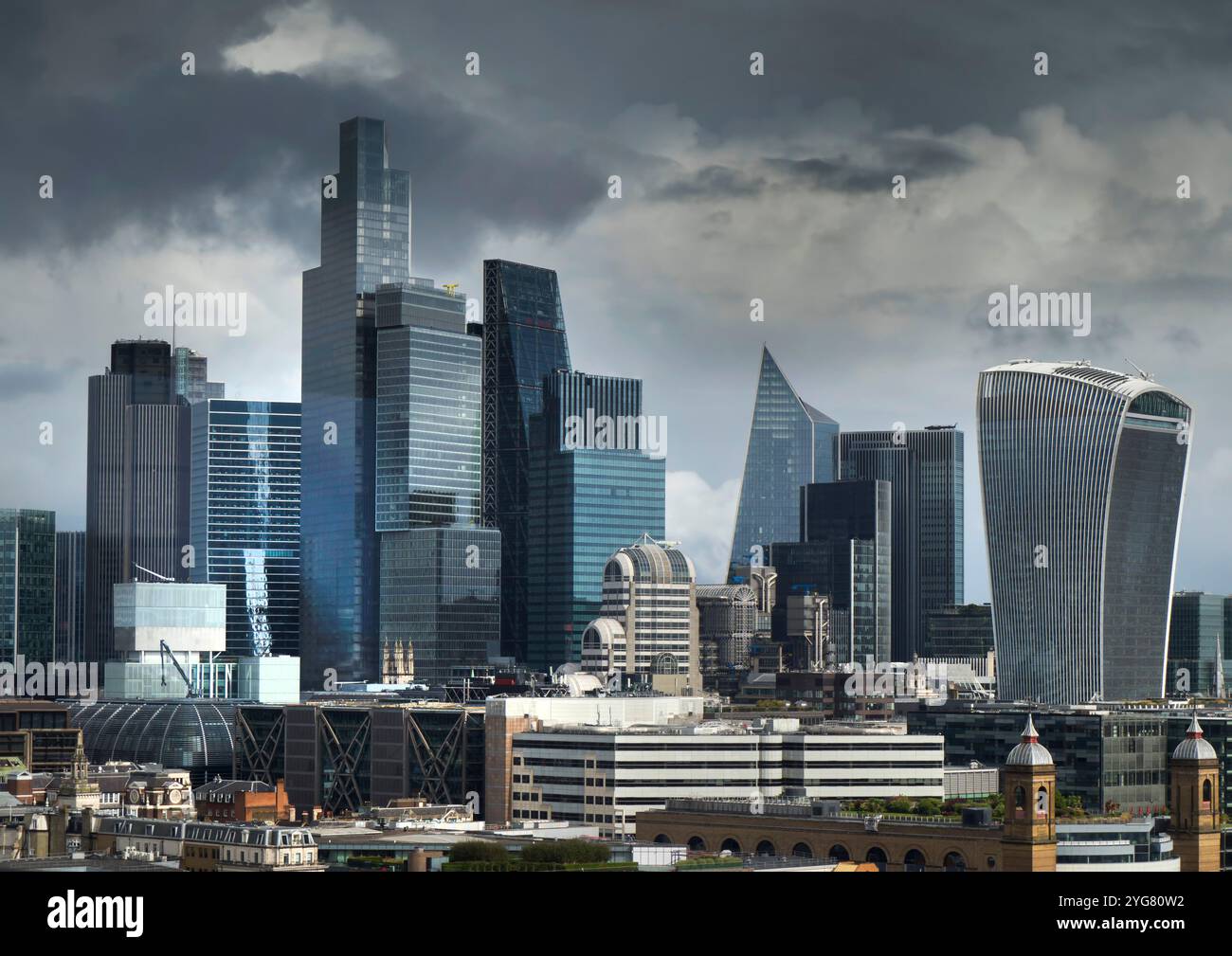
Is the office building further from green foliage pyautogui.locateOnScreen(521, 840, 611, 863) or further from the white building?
green foliage pyautogui.locateOnScreen(521, 840, 611, 863)

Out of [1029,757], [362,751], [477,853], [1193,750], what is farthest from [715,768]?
[1029,757]

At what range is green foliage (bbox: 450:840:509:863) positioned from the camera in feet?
340

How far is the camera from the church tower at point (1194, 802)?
103m

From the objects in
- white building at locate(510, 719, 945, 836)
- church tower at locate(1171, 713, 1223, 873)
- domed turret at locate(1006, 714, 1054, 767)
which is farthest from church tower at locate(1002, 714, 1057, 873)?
white building at locate(510, 719, 945, 836)

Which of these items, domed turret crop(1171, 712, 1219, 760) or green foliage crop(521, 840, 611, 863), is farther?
green foliage crop(521, 840, 611, 863)

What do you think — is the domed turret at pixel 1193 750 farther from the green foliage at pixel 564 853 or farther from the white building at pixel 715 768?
the white building at pixel 715 768

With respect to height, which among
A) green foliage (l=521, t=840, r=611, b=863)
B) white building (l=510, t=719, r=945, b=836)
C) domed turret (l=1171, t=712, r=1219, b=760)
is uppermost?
domed turret (l=1171, t=712, r=1219, b=760)

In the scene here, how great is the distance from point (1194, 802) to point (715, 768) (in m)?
48.0

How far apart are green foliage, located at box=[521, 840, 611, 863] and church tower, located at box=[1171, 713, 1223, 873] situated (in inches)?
1093

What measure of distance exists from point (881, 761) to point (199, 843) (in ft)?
166
